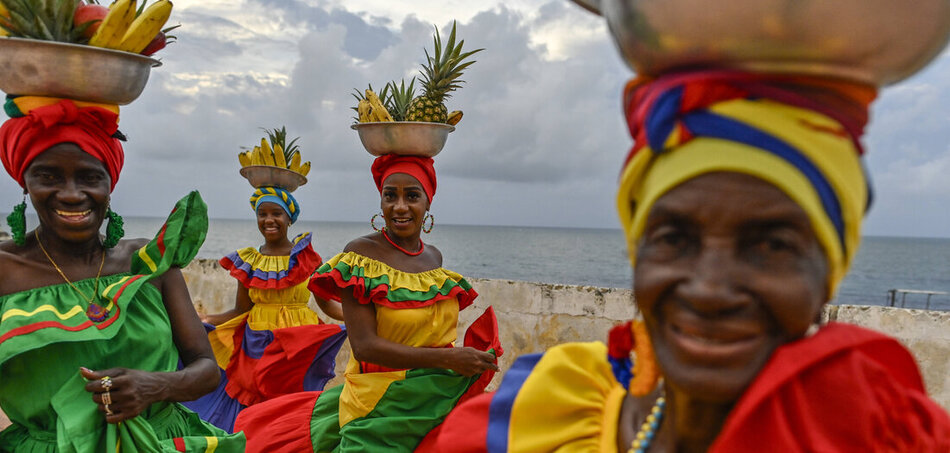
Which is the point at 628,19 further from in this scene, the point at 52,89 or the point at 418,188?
the point at 418,188

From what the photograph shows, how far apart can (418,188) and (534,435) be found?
2475 mm

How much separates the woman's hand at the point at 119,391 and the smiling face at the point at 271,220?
4.02 meters

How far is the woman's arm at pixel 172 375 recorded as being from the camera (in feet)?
7.76

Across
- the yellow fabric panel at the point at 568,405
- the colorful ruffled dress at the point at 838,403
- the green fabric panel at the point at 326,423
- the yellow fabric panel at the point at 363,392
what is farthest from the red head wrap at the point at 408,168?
the colorful ruffled dress at the point at 838,403

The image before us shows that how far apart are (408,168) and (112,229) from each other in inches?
65.5

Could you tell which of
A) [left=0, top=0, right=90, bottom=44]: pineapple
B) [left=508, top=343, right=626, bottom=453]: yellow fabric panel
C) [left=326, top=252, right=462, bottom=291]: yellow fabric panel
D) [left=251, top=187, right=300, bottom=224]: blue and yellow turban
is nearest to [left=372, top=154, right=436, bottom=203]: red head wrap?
[left=326, top=252, right=462, bottom=291]: yellow fabric panel

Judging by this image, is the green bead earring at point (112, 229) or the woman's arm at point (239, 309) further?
the woman's arm at point (239, 309)

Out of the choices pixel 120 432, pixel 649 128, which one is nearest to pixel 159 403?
pixel 120 432

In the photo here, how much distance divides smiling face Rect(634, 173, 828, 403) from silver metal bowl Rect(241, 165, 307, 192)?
18.8ft

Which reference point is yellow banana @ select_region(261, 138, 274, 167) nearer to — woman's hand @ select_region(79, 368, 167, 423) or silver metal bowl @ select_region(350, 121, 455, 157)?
→ silver metal bowl @ select_region(350, 121, 455, 157)

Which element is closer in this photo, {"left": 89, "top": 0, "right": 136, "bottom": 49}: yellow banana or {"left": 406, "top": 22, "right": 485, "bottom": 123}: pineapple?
{"left": 89, "top": 0, "right": 136, "bottom": 49}: yellow banana

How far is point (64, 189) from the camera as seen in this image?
250 cm

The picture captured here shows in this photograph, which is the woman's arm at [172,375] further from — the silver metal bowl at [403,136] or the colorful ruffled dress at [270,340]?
the colorful ruffled dress at [270,340]

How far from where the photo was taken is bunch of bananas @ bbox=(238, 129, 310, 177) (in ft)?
21.2
